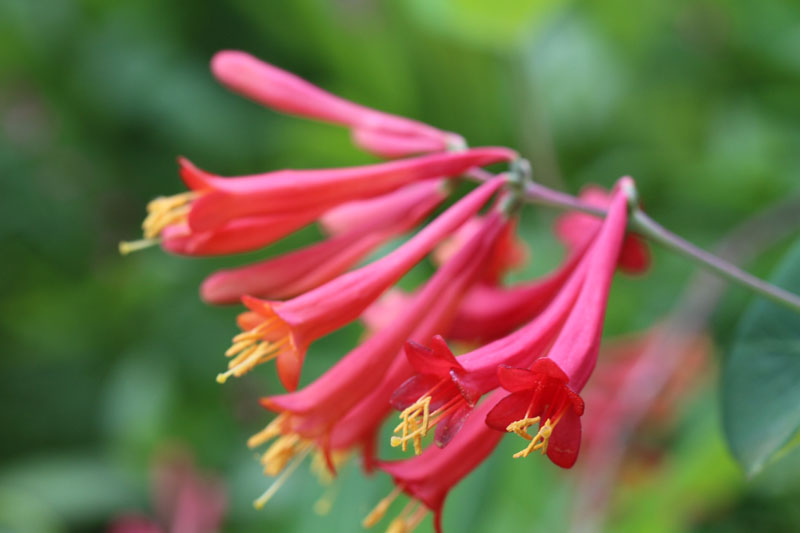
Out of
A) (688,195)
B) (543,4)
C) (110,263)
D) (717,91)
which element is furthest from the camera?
(110,263)

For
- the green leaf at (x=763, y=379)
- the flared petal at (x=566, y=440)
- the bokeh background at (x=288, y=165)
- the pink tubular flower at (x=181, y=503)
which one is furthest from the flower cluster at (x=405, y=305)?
the pink tubular flower at (x=181, y=503)

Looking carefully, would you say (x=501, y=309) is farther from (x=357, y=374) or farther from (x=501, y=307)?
(x=357, y=374)

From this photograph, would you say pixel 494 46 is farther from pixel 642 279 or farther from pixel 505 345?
pixel 505 345

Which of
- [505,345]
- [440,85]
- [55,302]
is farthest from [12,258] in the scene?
[505,345]

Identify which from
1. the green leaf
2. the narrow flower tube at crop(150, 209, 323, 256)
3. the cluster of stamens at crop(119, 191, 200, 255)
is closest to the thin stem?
the green leaf

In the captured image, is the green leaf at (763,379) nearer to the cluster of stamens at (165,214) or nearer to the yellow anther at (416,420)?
the yellow anther at (416,420)

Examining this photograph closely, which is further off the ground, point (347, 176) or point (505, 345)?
point (347, 176)

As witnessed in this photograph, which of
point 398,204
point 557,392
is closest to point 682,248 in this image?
point 557,392
